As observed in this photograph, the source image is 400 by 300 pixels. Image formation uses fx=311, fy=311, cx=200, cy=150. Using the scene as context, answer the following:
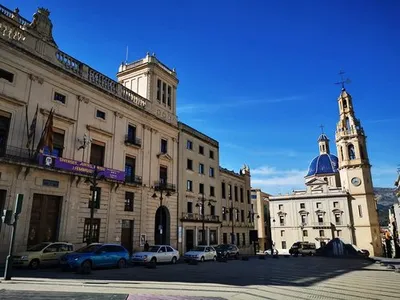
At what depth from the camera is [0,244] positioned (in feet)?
61.7

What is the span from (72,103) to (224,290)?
20018mm

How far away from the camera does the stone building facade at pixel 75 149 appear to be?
20.7m

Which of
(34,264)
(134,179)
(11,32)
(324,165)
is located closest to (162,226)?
(134,179)

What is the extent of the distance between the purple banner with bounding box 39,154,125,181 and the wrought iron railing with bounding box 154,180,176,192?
5.47m

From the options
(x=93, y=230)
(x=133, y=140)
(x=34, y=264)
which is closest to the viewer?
(x=34, y=264)

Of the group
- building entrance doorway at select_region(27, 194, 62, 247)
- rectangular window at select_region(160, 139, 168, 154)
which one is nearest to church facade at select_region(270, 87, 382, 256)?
rectangular window at select_region(160, 139, 168, 154)

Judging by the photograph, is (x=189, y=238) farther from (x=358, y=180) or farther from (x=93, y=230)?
(x=358, y=180)

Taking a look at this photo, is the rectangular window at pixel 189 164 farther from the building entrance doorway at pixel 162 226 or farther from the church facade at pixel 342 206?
the church facade at pixel 342 206

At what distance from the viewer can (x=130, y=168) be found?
99.4 feet

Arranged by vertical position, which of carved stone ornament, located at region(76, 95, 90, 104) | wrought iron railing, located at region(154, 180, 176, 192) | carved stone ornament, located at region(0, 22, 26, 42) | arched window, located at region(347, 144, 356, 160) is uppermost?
arched window, located at region(347, 144, 356, 160)

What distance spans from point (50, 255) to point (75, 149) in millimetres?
9171

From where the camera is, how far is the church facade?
222ft

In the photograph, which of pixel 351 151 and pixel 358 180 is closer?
pixel 358 180

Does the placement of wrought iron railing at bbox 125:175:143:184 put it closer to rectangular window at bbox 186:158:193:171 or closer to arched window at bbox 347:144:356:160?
rectangular window at bbox 186:158:193:171
